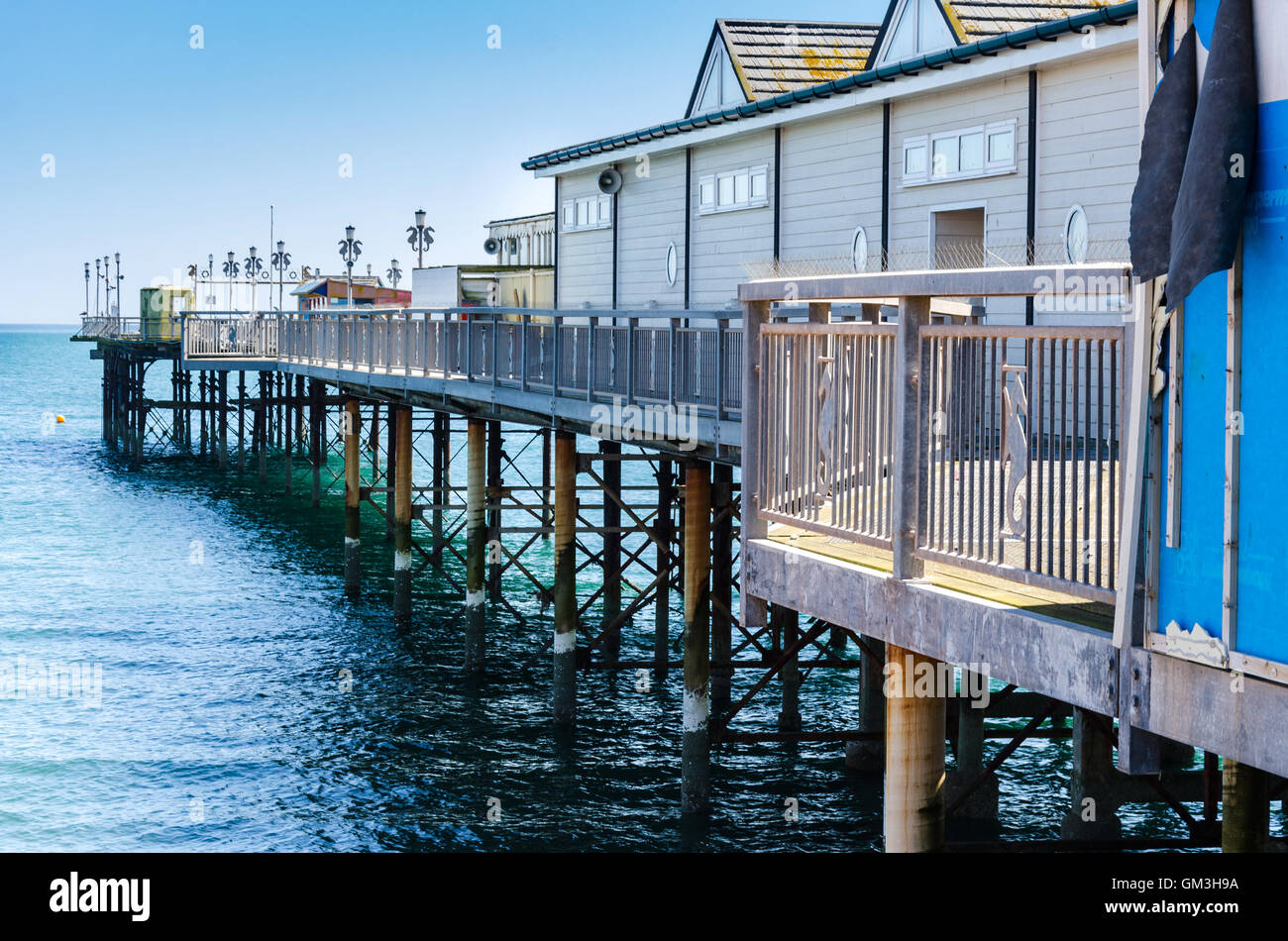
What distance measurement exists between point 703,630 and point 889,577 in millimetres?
8311

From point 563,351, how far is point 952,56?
555cm

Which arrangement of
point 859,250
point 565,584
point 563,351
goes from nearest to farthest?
point 859,250
point 563,351
point 565,584

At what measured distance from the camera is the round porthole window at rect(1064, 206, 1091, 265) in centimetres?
1243

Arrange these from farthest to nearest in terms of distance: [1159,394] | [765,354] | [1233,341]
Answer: [765,354]
[1159,394]
[1233,341]

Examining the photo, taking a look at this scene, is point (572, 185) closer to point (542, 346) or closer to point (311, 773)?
point (542, 346)

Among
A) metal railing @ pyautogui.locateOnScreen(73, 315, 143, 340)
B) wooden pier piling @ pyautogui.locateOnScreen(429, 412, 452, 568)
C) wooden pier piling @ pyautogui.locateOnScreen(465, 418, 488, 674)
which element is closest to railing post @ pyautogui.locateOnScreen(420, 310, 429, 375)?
wooden pier piling @ pyautogui.locateOnScreen(465, 418, 488, 674)

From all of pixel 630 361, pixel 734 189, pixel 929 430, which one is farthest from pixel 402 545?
pixel 929 430

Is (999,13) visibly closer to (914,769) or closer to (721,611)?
(721,611)

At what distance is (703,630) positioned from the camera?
1421cm

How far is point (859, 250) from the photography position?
15984mm

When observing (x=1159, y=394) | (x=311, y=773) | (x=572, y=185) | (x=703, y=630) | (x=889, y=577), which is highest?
(x=572, y=185)
